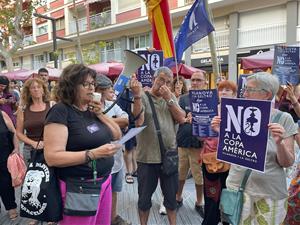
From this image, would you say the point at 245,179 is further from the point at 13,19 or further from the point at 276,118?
the point at 13,19

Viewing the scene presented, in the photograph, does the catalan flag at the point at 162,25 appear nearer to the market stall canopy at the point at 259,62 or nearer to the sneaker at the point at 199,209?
the sneaker at the point at 199,209

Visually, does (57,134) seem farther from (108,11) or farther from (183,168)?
(108,11)

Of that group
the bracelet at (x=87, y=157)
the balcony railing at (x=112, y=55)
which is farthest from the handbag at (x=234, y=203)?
the balcony railing at (x=112, y=55)

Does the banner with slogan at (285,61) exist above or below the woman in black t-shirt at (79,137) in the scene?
above

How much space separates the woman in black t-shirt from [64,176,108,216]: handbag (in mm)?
44

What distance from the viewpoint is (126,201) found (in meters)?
4.80

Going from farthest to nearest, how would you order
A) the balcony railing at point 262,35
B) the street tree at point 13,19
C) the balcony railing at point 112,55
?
the balcony railing at point 112,55 < the street tree at point 13,19 < the balcony railing at point 262,35

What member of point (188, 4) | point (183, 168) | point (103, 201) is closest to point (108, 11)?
point (188, 4)

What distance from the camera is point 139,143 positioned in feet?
11.6

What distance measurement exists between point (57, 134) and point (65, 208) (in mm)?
510

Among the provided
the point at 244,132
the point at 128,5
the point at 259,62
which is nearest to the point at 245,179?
the point at 244,132

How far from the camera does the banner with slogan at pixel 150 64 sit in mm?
4242

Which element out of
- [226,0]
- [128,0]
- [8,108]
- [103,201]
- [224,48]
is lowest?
[103,201]

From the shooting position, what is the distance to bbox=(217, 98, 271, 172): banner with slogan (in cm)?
220
